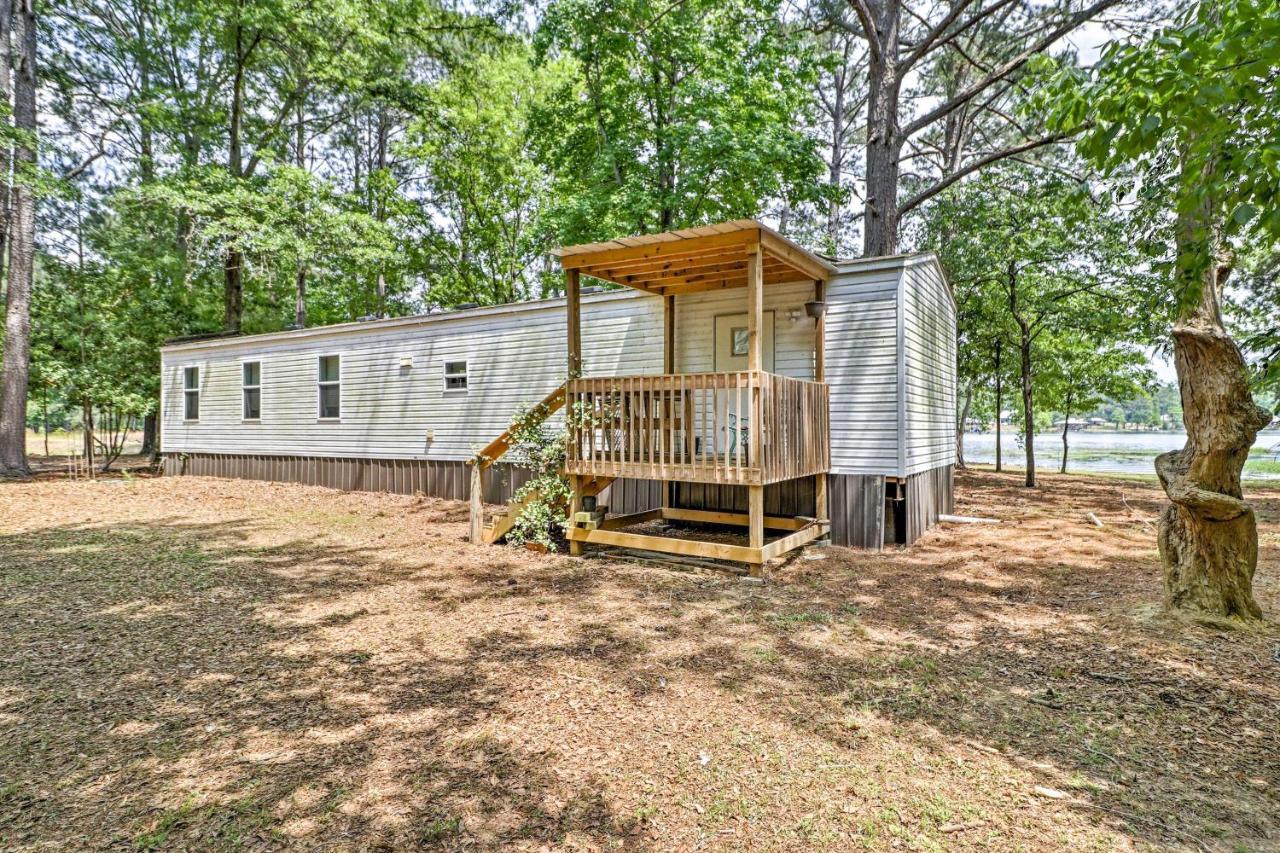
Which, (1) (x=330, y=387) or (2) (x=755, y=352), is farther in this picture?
(1) (x=330, y=387)

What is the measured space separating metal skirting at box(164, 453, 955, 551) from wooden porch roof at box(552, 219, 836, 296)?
104 inches

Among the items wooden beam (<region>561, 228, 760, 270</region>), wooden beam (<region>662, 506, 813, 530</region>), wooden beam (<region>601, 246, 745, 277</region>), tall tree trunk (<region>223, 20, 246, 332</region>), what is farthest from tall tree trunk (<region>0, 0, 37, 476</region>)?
wooden beam (<region>662, 506, 813, 530</region>)

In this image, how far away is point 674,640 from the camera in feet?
14.4

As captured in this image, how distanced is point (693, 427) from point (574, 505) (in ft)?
5.80

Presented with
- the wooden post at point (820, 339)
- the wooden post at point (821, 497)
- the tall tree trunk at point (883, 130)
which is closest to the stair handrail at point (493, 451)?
the wooden post at point (820, 339)

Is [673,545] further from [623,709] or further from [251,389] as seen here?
[251,389]

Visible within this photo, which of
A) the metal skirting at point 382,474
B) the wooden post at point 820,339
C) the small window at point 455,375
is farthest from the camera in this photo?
the small window at point 455,375

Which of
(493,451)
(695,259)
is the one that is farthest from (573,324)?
(493,451)

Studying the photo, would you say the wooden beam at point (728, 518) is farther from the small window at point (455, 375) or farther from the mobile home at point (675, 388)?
the small window at point (455, 375)

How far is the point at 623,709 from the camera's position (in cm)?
330

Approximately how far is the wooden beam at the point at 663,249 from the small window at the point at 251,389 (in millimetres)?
9464

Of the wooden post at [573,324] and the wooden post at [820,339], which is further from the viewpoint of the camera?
the wooden post at [820,339]

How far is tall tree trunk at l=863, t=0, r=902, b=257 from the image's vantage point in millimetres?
10969

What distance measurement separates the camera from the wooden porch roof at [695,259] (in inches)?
233
